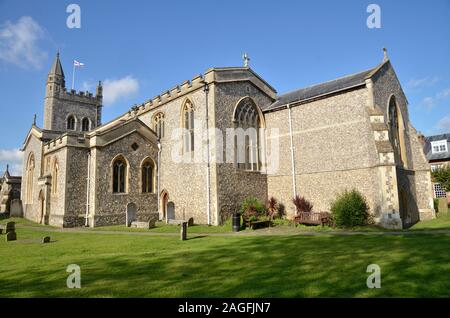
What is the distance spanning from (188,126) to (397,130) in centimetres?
1524

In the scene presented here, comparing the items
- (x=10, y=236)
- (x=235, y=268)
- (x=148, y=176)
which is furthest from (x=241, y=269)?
(x=148, y=176)

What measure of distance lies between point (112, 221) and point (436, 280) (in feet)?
62.0

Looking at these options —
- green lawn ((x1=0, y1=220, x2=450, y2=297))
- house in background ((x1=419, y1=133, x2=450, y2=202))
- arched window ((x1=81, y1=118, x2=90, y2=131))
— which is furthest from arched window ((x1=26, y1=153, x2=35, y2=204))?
house in background ((x1=419, y1=133, x2=450, y2=202))

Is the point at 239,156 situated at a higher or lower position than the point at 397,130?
lower

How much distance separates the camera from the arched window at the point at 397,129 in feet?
68.5

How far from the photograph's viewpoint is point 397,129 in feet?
72.5

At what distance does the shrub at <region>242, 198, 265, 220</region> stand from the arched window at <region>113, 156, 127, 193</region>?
28.9ft

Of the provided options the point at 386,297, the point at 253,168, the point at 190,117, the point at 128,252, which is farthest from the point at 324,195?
the point at 386,297

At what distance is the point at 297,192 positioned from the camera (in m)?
21.0

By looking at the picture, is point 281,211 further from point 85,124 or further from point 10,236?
point 85,124

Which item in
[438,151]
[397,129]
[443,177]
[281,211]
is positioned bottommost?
[281,211]
